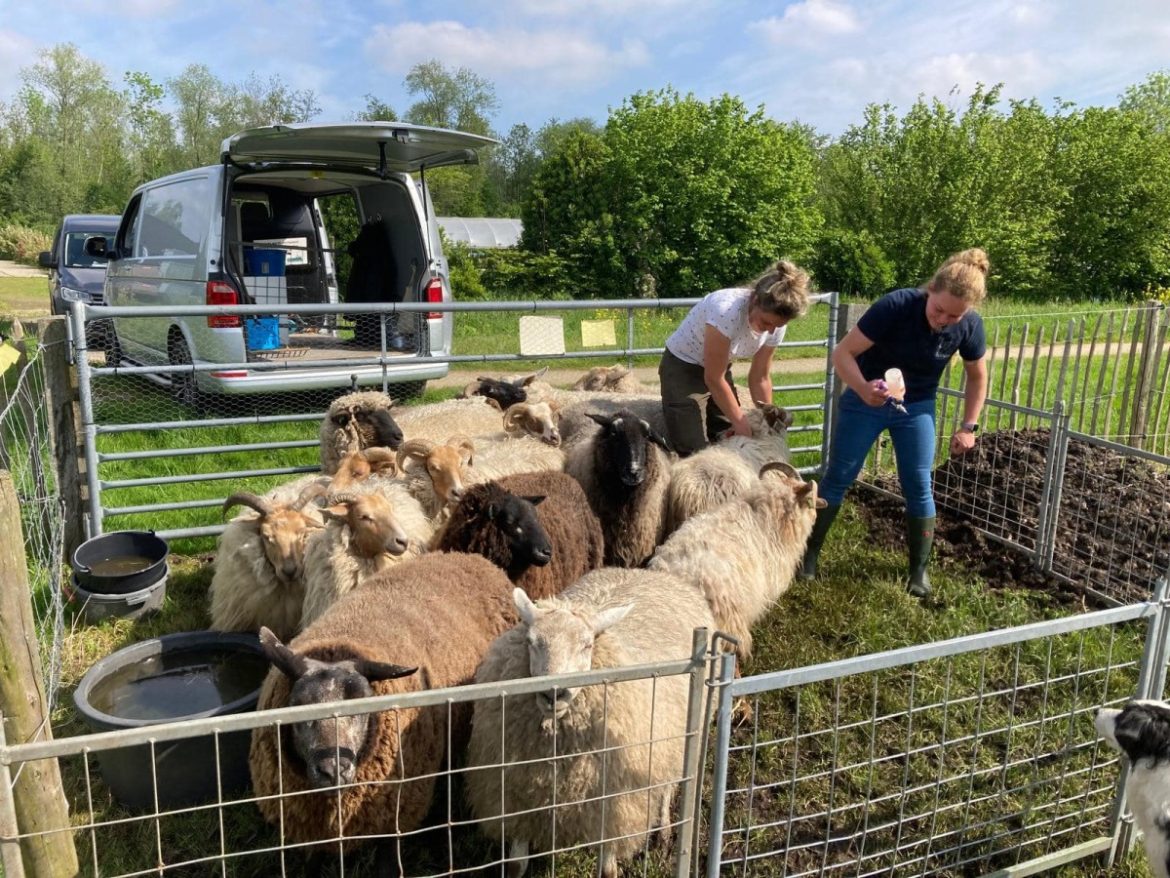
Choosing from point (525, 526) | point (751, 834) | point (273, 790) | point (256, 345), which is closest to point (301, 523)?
point (525, 526)

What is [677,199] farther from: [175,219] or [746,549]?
[746,549]

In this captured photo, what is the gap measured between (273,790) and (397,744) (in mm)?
467

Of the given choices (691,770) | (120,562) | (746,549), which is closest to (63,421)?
(120,562)

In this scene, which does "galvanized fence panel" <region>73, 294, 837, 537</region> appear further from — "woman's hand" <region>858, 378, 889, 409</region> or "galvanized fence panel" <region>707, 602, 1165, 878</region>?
"galvanized fence panel" <region>707, 602, 1165, 878</region>

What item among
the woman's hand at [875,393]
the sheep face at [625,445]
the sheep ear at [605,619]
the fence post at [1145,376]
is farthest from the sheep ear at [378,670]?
the fence post at [1145,376]

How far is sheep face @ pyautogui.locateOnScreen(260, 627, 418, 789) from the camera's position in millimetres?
2635

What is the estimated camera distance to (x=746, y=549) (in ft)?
14.9

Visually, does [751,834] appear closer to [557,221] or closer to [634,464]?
[634,464]

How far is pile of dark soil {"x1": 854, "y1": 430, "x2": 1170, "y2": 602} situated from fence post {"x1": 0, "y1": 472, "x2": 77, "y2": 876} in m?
5.34

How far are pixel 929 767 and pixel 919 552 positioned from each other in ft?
6.22

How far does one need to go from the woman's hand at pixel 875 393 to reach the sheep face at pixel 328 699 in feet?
10.4

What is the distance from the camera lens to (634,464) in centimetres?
502

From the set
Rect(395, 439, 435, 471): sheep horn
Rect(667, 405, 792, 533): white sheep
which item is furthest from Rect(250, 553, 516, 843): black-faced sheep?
Rect(667, 405, 792, 533): white sheep

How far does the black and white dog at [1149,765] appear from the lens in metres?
2.60
